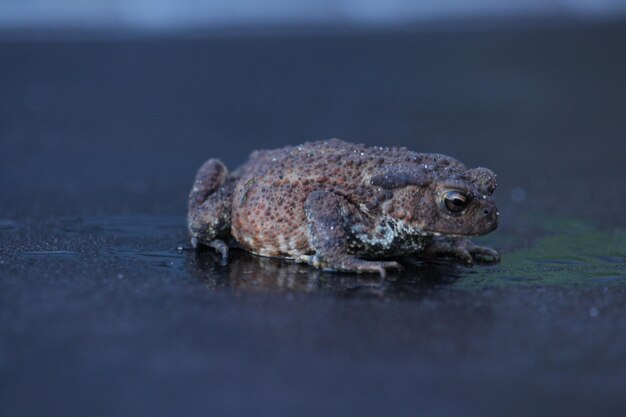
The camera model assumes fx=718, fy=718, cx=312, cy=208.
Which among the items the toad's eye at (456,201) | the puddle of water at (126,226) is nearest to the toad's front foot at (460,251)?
the toad's eye at (456,201)

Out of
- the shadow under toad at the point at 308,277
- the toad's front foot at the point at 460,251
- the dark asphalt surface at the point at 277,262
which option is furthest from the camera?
the toad's front foot at the point at 460,251

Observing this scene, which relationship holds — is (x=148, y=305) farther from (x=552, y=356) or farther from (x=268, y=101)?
(x=268, y=101)

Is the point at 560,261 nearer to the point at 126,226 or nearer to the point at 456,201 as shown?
the point at 456,201

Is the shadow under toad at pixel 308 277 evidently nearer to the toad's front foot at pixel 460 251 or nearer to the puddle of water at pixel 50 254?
the toad's front foot at pixel 460 251

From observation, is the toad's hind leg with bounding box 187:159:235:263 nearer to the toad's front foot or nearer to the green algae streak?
the toad's front foot

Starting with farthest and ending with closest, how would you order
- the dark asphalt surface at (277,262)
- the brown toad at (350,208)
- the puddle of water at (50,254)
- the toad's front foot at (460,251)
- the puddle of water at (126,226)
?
the puddle of water at (126,226) < the toad's front foot at (460,251) < the puddle of water at (50,254) < the brown toad at (350,208) < the dark asphalt surface at (277,262)

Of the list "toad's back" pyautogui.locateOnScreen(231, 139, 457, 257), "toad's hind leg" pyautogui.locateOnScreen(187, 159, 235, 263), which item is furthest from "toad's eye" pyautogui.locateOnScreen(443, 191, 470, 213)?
"toad's hind leg" pyautogui.locateOnScreen(187, 159, 235, 263)
